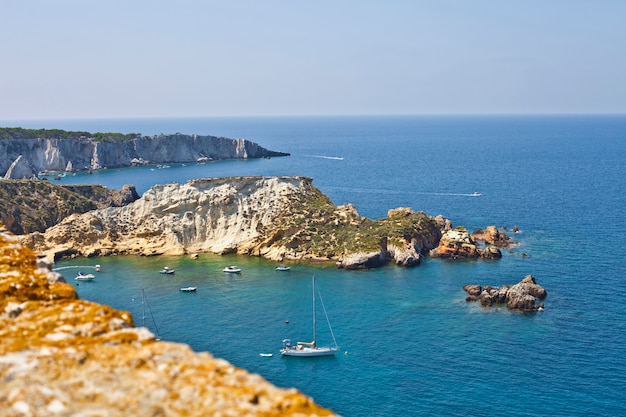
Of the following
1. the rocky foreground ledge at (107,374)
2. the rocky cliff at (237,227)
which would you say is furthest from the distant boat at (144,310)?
the rocky foreground ledge at (107,374)

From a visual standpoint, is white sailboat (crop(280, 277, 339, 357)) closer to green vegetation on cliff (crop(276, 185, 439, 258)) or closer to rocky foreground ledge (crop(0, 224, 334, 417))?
green vegetation on cliff (crop(276, 185, 439, 258))

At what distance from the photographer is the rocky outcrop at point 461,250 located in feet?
285

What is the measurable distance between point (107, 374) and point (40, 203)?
110 meters

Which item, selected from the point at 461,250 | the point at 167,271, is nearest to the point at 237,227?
the point at 167,271

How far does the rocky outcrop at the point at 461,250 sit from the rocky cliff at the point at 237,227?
2660mm

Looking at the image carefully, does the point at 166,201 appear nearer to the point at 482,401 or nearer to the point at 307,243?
the point at 307,243

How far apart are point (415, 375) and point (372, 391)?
437 centimetres

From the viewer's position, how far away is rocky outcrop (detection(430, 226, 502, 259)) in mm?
86938

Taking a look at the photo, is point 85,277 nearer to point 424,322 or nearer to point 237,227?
point 237,227

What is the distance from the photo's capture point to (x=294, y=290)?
2916 inches

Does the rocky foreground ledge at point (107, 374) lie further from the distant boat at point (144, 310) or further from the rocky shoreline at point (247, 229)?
the rocky shoreline at point (247, 229)

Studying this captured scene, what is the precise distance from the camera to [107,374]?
11.6 metres

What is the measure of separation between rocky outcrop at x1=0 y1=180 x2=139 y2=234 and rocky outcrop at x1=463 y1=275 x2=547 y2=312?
72.4m

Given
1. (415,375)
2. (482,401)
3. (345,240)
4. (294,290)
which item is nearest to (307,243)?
(345,240)
